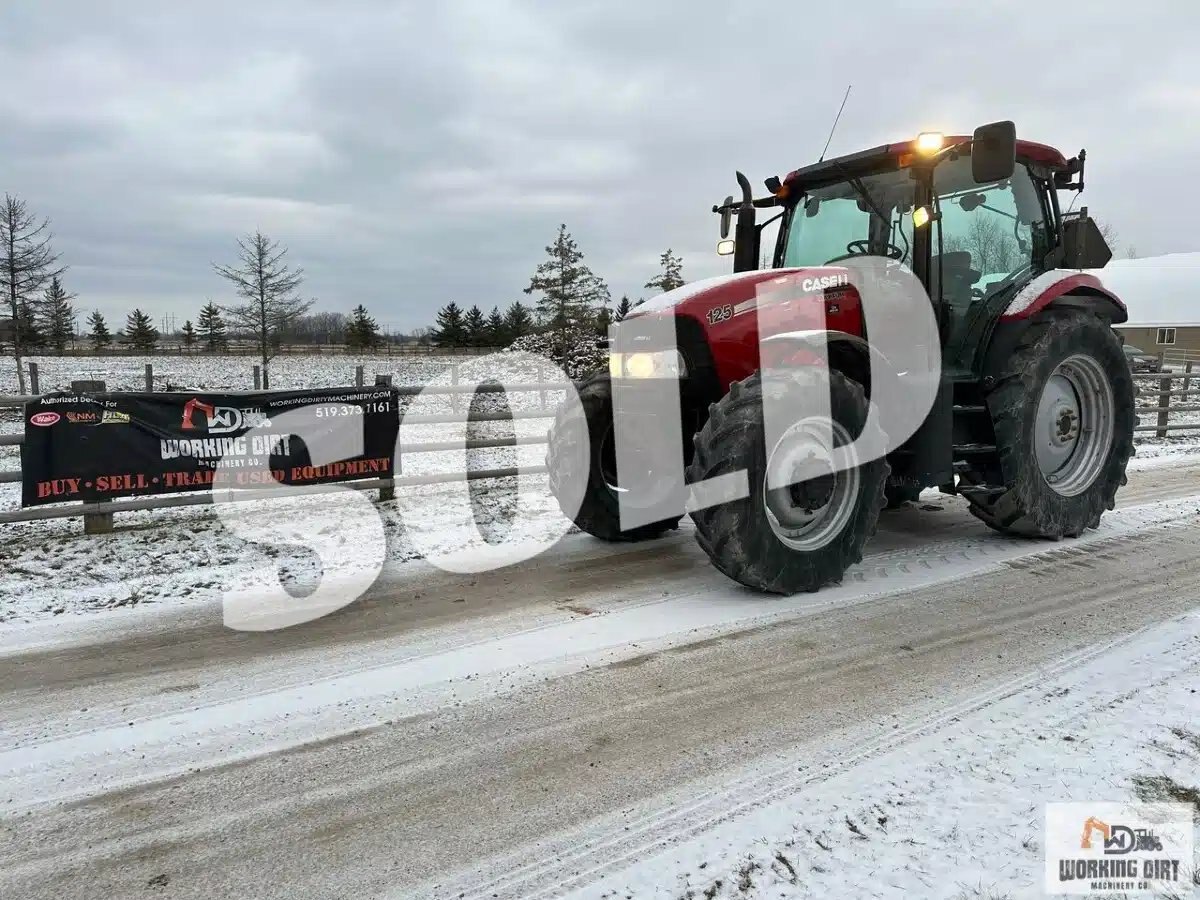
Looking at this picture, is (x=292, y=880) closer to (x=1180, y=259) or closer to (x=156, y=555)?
(x=156, y=555)

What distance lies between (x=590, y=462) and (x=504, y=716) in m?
2.74

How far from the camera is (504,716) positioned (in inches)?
125

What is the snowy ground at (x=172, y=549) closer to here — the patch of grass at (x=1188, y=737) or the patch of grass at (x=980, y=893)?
the patch of grass at (x=980, y=893)

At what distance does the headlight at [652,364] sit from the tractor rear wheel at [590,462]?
0.26 m

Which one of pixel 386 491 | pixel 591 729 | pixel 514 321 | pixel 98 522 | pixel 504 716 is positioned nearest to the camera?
pixel 591 729

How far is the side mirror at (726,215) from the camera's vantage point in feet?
20.8

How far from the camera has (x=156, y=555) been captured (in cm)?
582

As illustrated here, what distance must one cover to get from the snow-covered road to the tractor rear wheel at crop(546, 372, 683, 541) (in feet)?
2.27

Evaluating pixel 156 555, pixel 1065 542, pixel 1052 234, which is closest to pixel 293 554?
pixel 156 555

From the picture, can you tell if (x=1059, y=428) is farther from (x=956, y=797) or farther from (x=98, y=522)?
(x=98, y=522)

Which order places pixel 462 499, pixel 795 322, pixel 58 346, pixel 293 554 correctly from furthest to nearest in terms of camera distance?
pixel 58 346, pixel 462 499, pixel 293 554, pixel 795 322

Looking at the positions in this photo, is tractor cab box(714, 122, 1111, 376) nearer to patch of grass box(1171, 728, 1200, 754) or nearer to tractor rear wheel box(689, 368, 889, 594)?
tractor rear wheel box(689, 368, 889, 594)

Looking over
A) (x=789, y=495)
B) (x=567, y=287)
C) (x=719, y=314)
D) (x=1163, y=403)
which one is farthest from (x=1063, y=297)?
(x=567, y=287)

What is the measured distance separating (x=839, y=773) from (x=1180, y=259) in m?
77.1
